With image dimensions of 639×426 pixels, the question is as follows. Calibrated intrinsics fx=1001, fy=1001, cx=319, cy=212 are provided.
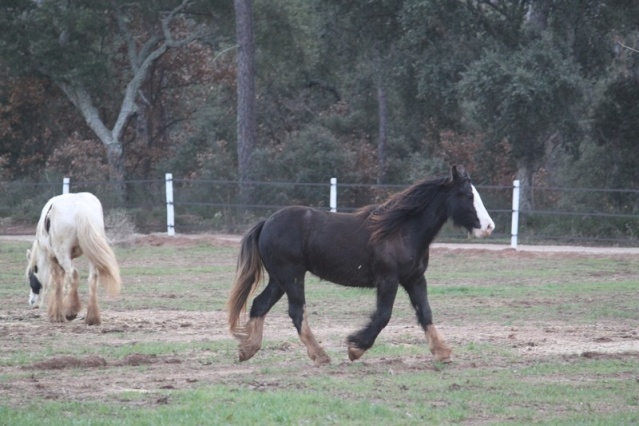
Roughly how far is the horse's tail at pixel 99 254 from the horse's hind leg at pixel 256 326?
3.49 meters

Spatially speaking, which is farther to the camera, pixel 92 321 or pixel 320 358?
pixel 92 321

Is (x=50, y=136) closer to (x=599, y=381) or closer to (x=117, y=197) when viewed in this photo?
(x=117, y=197)

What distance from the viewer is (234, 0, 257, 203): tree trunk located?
3062 cm

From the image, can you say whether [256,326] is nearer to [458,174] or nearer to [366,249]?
[366,249]

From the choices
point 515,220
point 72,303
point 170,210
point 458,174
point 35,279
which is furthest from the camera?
point 170,210

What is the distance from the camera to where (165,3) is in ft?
112

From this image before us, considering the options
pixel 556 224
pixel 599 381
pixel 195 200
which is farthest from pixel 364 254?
pixel 195 200

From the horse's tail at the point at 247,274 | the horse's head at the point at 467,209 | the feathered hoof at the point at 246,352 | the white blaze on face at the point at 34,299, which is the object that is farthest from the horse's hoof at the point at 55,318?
the horse's head at the point at 467,209

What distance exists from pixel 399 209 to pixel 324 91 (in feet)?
97.2

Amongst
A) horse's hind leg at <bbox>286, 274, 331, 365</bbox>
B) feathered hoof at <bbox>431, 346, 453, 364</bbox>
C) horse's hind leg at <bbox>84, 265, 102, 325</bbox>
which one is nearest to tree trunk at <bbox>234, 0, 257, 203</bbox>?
horse's hind leg at <bbox>84, 265, 102, 325</bbox>

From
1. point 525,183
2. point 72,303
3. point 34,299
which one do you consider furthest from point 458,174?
point 525,183

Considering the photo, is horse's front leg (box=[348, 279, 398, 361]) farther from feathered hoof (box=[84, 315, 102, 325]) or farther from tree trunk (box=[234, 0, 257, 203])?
tree trunk (box=[234, 0, 257, 203])

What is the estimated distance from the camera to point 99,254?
1289 centimetres

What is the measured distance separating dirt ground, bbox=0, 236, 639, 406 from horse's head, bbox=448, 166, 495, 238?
1313mm
